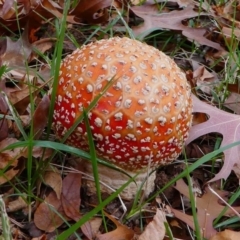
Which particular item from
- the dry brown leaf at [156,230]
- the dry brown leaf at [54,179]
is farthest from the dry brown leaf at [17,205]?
the dry brown leaf at [156,230]

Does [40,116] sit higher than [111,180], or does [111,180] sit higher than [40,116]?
[40,116]

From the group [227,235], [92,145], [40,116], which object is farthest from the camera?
[40,116]

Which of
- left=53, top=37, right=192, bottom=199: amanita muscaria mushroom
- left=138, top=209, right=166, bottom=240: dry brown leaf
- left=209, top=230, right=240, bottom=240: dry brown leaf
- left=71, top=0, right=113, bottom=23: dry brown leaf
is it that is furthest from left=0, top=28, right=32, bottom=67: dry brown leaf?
left=209, top=230, right=240, bottom=240: dry brown leaf

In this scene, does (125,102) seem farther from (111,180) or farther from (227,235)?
(227,235)

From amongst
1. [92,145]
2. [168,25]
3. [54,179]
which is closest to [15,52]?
[54,179]

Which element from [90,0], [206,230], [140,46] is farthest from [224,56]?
[206,230]

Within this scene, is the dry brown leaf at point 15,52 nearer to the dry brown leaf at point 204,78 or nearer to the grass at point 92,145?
the grass at point 92,145

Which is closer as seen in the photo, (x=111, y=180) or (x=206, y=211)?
(x=206, y=211)
